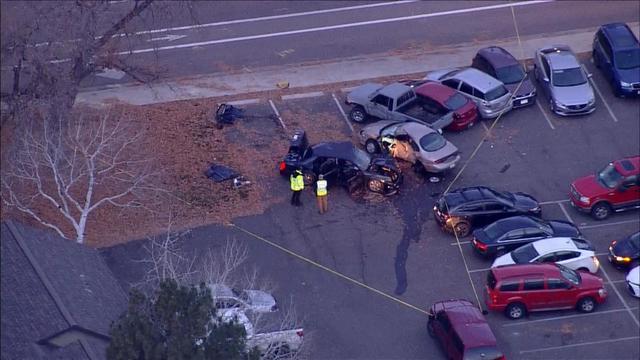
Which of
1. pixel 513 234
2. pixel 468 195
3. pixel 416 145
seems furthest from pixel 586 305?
pixel 416 145

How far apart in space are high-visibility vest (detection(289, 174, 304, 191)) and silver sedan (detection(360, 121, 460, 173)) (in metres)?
3.50

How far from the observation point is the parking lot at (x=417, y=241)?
27172 mm

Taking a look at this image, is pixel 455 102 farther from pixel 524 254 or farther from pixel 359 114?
pixel 524 254

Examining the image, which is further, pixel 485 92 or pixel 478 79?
pixel 478 79

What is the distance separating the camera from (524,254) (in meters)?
28.5

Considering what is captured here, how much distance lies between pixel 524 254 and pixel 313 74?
1310 centimetres

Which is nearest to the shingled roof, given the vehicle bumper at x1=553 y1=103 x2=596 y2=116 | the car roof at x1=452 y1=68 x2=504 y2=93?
the car roof at x1=452 y1=68 x2=504 y2=93

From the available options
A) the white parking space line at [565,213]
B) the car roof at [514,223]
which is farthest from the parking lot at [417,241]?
the car roof at [514,223]

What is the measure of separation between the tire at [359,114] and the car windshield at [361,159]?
313 centimetres

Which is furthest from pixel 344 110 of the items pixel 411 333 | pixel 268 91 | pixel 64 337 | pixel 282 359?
pixel 64 337

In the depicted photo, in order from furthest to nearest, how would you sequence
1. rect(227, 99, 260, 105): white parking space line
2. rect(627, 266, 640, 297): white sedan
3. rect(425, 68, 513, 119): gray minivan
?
rect(227, 99, 260, 105): white parking space line, rect(425, 68, 513, 119): gray minivan, rect(627, 266, 640, 297): white sedan

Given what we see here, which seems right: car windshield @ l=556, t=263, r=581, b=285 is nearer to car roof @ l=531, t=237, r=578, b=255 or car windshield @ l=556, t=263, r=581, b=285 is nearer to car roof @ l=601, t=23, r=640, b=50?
car roof @ l=531, t=237, r=578, b=255

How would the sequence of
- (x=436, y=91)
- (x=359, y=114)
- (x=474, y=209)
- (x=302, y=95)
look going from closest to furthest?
1. (x=474, y=209)
2. (x=436, y=91)
3. (x=359, y=114)
4. (x=302, y=95)

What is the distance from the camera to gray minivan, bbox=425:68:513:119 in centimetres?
3531
